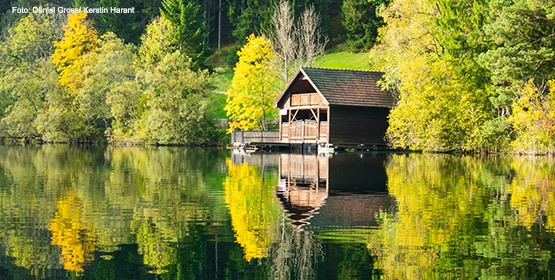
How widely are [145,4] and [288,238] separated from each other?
79482 millimetres

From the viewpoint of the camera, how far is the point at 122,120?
6294 centimetres

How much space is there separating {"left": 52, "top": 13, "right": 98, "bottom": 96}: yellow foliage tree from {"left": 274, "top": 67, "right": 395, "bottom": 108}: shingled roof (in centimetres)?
2666

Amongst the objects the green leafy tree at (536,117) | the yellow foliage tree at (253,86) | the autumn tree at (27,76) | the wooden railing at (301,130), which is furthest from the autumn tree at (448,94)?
the autumn tree at (27,76)

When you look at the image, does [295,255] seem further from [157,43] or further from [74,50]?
[74,50]

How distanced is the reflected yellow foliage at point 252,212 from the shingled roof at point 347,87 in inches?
958

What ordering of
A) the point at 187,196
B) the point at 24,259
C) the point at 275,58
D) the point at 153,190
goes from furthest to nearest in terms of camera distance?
the point at 275,58, the point at 153,190, the point at 187,196, the point at 24,259

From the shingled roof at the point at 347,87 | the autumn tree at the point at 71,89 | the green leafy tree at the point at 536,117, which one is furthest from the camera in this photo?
the autumn tree at the point at 71,89

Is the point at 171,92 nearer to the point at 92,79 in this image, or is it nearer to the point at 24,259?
the point at 92,79

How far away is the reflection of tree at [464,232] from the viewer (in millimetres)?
8633

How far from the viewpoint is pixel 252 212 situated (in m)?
13.7

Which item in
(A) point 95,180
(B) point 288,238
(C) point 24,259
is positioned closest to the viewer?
(C) point 24,259

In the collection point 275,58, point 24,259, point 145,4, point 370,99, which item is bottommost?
point 24,259

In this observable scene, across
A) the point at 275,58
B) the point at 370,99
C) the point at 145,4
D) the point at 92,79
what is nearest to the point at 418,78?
the point at 370,99

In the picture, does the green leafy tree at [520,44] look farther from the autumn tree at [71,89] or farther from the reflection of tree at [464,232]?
the autumn tree at [71,89]
